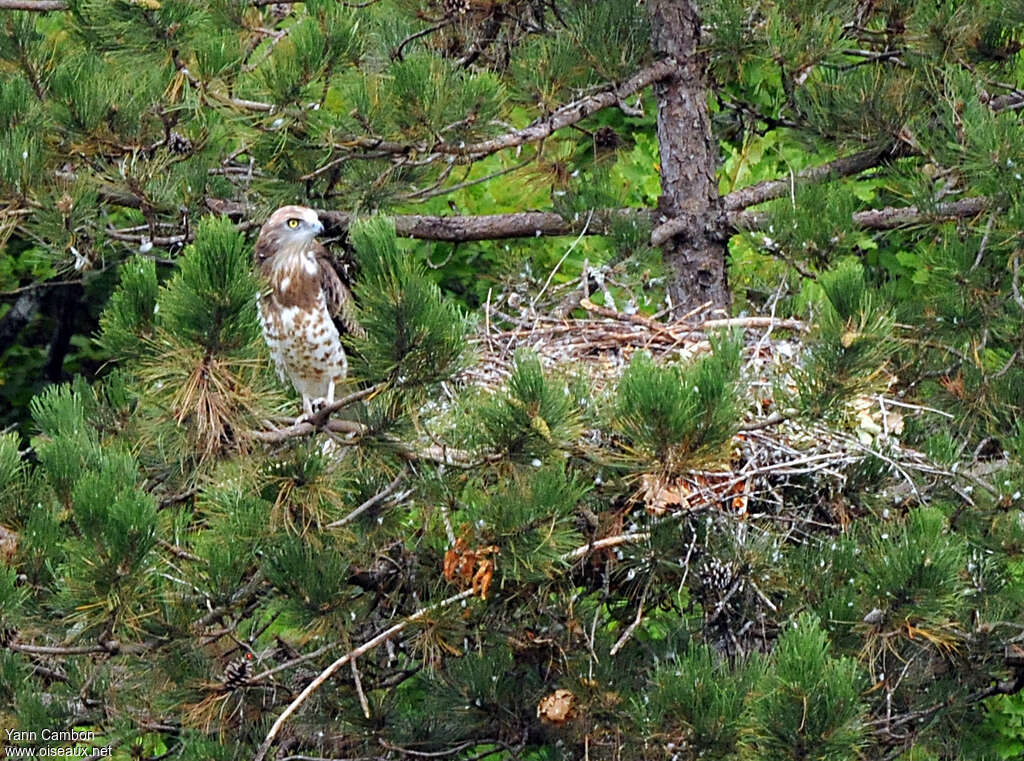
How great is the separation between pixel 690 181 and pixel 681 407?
2538 millimetres

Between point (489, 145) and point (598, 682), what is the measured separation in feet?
5.87

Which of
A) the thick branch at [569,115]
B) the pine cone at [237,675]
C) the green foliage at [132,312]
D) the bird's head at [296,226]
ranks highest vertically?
the green foliage at [132,312]

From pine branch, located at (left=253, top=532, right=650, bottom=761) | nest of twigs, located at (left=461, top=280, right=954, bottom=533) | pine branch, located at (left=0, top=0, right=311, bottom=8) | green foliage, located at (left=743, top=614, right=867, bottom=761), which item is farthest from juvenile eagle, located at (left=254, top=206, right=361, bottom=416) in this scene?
green foliage, located at (left=743, top=614, right=867, bottom=761)

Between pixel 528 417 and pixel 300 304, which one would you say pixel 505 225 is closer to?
pixel 300 304

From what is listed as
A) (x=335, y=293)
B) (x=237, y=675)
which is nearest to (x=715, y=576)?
(x=237, y=675)

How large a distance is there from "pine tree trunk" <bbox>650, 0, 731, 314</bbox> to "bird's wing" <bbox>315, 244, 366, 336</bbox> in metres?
1.22

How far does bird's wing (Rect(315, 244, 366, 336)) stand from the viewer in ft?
18.2

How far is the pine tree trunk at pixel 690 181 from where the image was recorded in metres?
Result: 6.10

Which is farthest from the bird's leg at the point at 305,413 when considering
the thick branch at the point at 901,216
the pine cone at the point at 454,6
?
the thick branch at the point at 901,216

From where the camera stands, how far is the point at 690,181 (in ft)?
20.3

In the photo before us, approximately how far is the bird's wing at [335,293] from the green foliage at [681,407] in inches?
72.8

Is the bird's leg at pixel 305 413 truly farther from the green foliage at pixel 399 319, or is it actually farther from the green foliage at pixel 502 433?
the green foliage at pixel 399 319

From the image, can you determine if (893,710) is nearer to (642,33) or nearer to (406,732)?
(406,732)

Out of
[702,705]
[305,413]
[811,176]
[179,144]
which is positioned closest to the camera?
[702,705]
